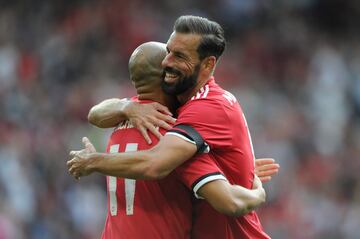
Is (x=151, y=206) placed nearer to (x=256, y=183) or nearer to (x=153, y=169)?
(x=153, y=169)

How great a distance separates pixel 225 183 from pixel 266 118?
26.4ft

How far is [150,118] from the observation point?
5676 mm

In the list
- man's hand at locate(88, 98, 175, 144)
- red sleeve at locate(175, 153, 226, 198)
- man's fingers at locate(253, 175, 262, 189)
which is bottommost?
man's fingers at locate(253, 175, 262, 189)

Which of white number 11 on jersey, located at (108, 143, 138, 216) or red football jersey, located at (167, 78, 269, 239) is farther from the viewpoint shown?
white number 11 on jersey, located at (108, 143, 138, 216)

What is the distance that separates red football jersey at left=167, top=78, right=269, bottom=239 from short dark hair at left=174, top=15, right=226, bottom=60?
22 cm

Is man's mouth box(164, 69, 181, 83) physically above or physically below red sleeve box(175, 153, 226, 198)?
above

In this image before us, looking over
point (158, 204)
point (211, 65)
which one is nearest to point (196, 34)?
point (211, 65)

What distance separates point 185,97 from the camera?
19.0 feet

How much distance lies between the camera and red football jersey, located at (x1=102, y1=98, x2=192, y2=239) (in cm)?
568

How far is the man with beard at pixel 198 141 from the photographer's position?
539 centimetres

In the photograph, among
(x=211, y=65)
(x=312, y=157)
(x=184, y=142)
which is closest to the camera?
(x=184, y=142)

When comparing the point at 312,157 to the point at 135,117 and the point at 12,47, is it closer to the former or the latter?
the point at 12,47

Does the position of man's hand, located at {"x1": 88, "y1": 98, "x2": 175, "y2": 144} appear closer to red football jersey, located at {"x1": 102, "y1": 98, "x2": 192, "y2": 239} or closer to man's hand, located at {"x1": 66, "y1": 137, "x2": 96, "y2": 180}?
red football jersey, located at {"x1": 102, "y1": 98, "x2": 192, "y2": 239}

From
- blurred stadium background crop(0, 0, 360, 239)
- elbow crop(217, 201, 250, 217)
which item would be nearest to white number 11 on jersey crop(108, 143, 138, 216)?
elbow crop(217, 201, 250, 217)
